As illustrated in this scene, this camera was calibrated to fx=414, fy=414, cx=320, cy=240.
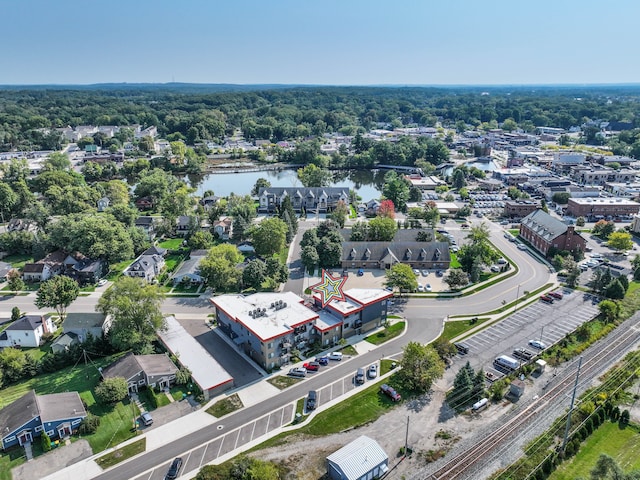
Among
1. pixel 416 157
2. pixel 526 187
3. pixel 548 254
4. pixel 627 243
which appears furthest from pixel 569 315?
pixel 416 157

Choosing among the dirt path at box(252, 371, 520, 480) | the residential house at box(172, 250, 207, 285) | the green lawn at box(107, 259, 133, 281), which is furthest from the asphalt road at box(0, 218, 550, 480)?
the green lawn at box(107, 259, 133, 281)

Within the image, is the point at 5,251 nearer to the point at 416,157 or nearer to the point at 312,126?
the point at 416,157

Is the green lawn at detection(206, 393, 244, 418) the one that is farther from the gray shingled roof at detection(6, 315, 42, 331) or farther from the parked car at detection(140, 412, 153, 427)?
the gray shingled roof at detection(6, 315, 42, 331)

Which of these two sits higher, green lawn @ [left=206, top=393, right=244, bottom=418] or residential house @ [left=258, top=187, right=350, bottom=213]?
residential house @ [left=258, top=187, right=350, bottom=213]

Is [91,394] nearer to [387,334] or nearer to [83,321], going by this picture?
[83,321]

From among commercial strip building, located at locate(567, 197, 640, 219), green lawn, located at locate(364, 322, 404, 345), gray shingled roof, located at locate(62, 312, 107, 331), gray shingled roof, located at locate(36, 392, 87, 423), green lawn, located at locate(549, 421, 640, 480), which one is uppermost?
commercial strip building, located at locate(567, 197, 640, 219)

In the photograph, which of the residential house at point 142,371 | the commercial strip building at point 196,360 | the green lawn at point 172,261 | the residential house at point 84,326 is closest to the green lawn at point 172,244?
the green lawn at point 172,261
